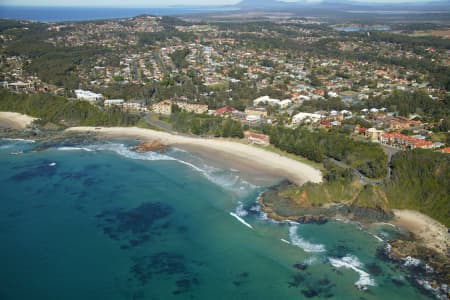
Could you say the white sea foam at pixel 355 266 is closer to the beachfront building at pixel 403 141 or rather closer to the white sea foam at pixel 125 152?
the white sea foam at pixel 125 152

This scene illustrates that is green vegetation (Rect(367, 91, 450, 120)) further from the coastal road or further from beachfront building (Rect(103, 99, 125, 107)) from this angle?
beachfront building (Rect(103, 99, 125, 107))

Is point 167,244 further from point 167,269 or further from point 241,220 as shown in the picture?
point 241,220

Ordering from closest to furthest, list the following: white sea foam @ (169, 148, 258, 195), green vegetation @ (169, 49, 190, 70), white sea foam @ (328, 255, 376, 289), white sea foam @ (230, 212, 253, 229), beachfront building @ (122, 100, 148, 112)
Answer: white sea foam @ (328, 255, 376, 289)
white sea foam @ (230, 212, 253, 229)
white sea foam @ (169, 148, 258, 195)
beachfront building @ (122, 100, 148, 112)
green vegetation @ (169, 49, 190, 70)

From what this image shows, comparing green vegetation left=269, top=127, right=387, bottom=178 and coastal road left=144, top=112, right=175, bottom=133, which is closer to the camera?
green vegetation left=269, top=127, right=387, bottom=178

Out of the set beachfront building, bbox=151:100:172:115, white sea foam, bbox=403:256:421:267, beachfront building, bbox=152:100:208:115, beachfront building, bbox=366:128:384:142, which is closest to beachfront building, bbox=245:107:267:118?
beachfront building, bbox=152:100:208:115

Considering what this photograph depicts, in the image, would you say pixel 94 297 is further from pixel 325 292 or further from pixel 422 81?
pixel 422 81

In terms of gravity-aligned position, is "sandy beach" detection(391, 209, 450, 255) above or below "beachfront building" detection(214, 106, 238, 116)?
below
